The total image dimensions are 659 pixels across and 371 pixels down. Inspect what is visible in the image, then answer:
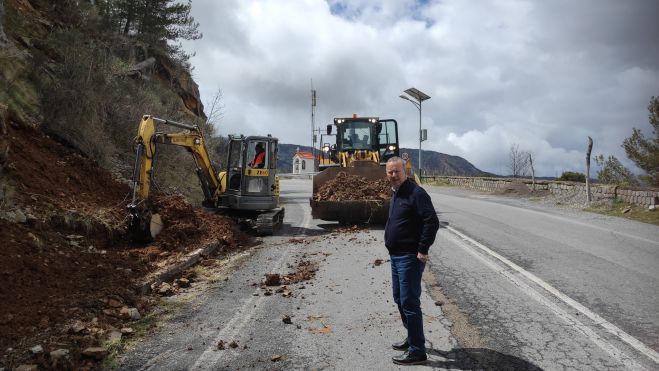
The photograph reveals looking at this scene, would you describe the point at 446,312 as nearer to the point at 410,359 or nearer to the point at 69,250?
the point at 410,359

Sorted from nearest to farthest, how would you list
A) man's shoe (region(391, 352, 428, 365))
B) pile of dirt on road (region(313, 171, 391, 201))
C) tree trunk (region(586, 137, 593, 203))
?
man's shoe (region(391, 352, 428, 365)) → pile of dirt on road (region(313, 171, 391, 201)) → tree trunk (region(586, 137, 593, 203))

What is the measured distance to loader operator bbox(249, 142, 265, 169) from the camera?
39.7ft

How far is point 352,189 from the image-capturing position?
1207 cm

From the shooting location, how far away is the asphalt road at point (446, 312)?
12.7 feet

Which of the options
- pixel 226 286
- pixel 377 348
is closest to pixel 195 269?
pixel 226 286

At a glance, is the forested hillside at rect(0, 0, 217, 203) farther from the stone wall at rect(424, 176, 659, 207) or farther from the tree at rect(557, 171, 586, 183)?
the tree at rect(557, 171, 586, 183)

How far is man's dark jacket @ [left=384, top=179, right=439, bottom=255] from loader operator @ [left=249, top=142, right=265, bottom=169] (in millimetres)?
8490

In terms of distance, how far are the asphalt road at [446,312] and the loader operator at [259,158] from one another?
3.72 metres

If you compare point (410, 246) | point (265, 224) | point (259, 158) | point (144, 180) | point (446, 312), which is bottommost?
point (446, 312)

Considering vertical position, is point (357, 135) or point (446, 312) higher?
point (357, 135)

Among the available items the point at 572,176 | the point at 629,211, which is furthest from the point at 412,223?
the point at 572,176

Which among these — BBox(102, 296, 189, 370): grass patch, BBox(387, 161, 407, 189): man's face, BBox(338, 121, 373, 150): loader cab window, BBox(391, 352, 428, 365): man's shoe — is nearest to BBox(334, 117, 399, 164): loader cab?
BBox(338, 121, 373, 150): loader cab window

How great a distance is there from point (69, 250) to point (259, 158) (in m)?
6.09

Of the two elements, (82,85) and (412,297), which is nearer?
(412,297)
